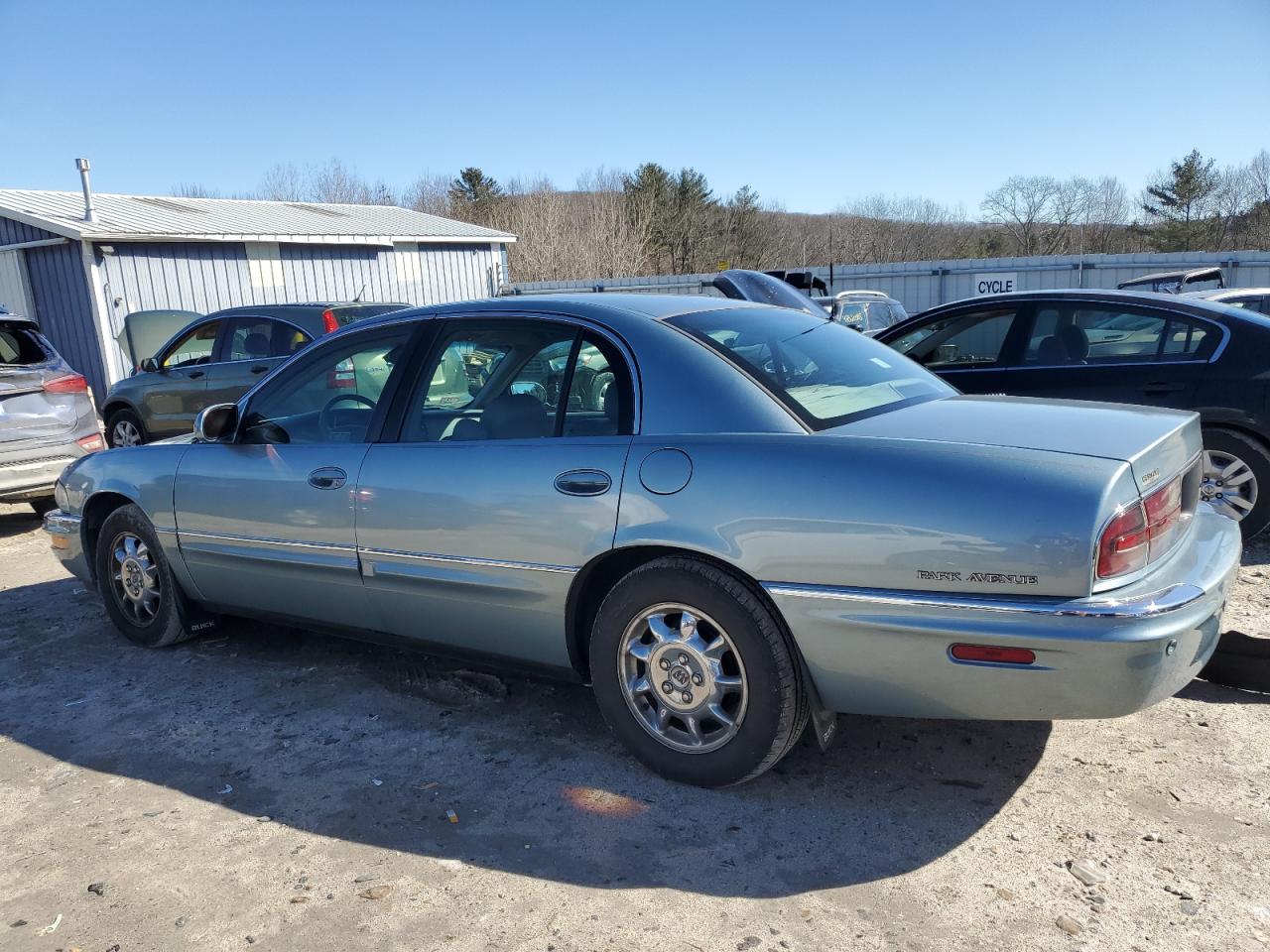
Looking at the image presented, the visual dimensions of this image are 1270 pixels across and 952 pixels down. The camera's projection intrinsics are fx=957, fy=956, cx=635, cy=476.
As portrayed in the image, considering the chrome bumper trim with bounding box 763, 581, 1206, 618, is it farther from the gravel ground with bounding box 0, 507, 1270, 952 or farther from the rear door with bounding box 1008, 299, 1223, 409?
the rear door with bounding box 1008, 299, 1223, 409

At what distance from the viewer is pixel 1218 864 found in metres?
2.68

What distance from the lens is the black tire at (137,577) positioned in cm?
468

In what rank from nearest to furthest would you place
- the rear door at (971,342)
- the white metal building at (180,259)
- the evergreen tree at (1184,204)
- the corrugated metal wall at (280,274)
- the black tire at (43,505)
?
the rear door at (971,342), the black tire at (43,505), the white metal building at (180,259), the corrugated metal wall at (280,274), the evergreen tree at (1184,204)

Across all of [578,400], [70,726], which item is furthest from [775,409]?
[70,726]

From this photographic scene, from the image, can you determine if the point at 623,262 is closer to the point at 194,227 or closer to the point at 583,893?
the point at 194,227

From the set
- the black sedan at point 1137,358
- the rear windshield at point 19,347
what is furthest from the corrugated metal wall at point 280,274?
the black sedan at point 1137,358

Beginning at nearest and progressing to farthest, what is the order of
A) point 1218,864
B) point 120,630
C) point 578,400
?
point 1218,864 < point 578,400 < point 120,630

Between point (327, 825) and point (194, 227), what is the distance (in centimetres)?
1777

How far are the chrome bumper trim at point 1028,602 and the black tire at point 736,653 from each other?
20 cm

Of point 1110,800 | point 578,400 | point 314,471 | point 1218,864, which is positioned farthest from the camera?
point 314,471

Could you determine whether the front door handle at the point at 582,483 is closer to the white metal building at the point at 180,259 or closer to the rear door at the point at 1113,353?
the rear door at the point at 1113,353

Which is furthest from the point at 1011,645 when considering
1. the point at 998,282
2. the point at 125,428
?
the point at 998,282

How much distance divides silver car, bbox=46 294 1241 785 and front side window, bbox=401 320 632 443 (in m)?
0.01

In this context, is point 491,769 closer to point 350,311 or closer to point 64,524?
point 64,524
